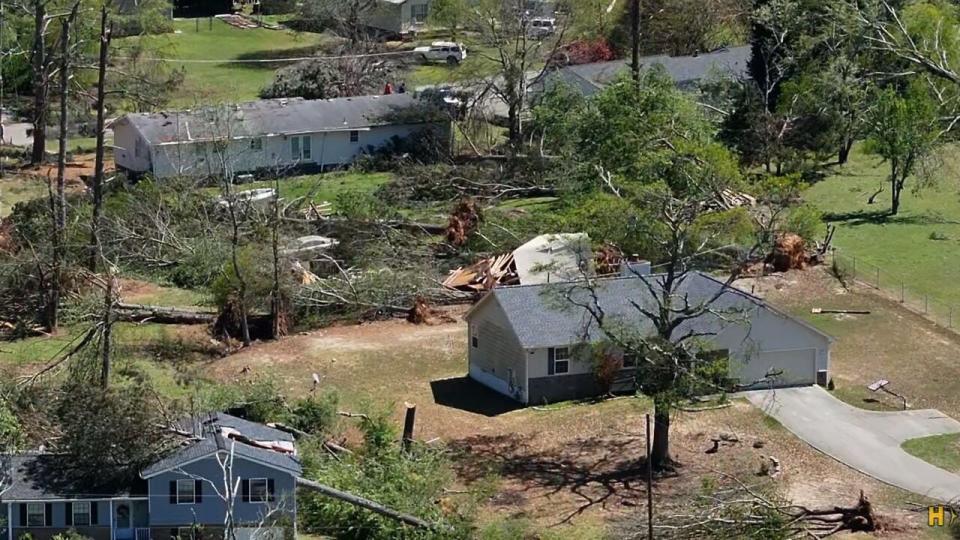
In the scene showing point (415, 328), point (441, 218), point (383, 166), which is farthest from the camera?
point (383, 166)

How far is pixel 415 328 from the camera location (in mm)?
43219

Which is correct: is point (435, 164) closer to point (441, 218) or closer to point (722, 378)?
point (441, 218)

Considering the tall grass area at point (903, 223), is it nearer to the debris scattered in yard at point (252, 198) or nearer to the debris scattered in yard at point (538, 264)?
the debris scattered in yard at point (538, 264)

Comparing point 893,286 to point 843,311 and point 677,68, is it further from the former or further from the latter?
point 677,68

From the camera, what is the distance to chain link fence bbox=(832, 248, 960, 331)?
4375cm

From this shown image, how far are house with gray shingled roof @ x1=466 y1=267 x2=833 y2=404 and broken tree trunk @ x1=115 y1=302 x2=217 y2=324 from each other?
8.04 m

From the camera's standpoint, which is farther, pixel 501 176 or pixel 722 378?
pixel 501 176

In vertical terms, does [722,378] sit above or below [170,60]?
below

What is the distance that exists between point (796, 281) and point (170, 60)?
35.7 meters

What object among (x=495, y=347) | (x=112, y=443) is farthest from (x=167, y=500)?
(x=495, y=347)

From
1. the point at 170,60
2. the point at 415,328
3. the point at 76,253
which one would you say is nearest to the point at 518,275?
the point at 415,328

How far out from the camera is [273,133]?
58688 millimetres

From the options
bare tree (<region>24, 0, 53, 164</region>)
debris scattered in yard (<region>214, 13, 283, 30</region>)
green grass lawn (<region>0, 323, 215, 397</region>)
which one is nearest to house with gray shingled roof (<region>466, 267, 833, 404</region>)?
green grass lawn (<region>0, 323, 215, 397</region>)

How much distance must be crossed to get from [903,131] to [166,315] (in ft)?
76.5
